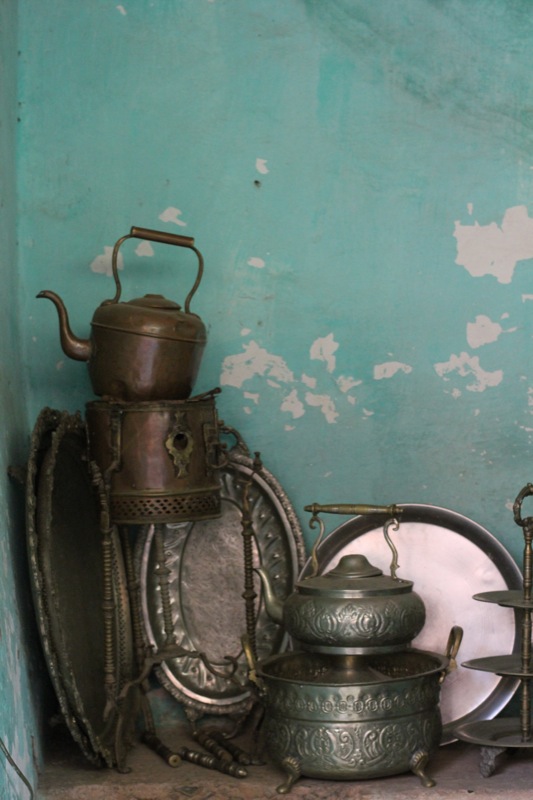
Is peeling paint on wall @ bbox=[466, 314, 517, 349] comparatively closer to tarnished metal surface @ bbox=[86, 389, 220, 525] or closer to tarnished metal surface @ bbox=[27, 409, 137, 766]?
tarnished metal surface @ bbox=[86, 389, 220, 525]

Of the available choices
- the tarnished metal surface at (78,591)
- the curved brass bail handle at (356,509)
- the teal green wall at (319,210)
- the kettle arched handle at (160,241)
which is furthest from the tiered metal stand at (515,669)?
the kettle arched handle at (160,241)

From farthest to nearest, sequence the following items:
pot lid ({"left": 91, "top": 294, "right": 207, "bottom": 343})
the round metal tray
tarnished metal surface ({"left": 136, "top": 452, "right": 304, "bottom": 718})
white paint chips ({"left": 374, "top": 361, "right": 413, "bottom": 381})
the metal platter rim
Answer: white paint chips ({"left": 374, "top": 361, "right": 413, "bottom": 381})
tarnished metal surface ({"left": 136, "top": 452, "right": 304, "bottom": 718})
the round metal tray
pot lid ({"left": 91, "top": 294, "right": 207, "bottom": 343})
the metal platter rim

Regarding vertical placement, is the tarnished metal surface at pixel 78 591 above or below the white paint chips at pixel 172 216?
below

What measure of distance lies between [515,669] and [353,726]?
17.7 inches

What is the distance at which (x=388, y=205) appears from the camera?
10.7ft

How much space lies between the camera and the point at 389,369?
326 centimetres

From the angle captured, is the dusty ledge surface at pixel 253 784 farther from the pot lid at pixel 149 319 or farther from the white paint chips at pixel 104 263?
the white paint chips at pixel 104 263

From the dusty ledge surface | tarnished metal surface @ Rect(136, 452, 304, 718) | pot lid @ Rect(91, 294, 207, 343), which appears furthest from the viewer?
tarnished metal surface @ Rect(136, 452, 304, 718)

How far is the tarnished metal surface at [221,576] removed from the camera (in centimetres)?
315

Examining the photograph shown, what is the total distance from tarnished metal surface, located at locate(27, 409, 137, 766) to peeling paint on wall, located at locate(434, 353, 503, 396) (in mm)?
1078

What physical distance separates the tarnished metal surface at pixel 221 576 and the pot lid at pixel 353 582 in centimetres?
37

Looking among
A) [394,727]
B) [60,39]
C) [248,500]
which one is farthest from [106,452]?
[60,39]

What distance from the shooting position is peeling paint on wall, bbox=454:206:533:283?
323 cm

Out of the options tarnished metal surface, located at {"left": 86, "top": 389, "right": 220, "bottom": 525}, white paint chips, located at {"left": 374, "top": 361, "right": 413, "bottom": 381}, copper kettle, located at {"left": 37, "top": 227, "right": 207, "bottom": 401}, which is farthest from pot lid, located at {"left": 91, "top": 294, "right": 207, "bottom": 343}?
white paint chips, located at {"left": 374, "top": 361, "right": 413, "bottom": 381}
